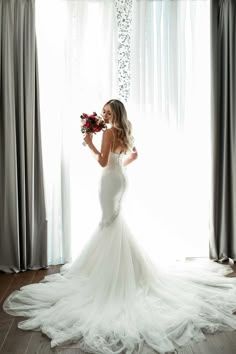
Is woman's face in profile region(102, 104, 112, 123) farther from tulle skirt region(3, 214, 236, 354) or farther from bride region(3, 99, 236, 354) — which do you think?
tulle skirt region(3, 214, 236, 354)

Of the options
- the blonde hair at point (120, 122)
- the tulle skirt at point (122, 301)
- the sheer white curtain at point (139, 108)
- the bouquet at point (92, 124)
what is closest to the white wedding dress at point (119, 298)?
the tulle skirt at point (122, 301)

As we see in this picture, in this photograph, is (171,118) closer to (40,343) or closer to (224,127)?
(224,127)

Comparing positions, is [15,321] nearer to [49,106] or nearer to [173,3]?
[49,106]

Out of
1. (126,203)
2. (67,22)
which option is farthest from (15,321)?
(67,22)

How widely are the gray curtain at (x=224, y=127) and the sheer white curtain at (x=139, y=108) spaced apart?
0.15 m

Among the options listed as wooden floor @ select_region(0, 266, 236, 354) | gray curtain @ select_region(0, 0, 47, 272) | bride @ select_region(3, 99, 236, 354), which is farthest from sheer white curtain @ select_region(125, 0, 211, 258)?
wooden floor @ select_region(0, 266, 236, 354)

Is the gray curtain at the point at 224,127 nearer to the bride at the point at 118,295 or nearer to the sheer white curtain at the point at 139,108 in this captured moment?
the sheer white curtain at the point at 139,108

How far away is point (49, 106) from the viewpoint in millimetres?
4371

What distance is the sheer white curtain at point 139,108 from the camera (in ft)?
14.2

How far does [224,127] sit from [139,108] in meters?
0.96

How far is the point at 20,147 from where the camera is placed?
4.23 meters

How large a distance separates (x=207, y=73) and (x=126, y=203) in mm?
1713

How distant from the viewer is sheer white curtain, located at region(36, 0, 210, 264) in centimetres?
433

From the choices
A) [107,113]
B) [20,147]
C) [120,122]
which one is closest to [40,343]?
[120,122]
